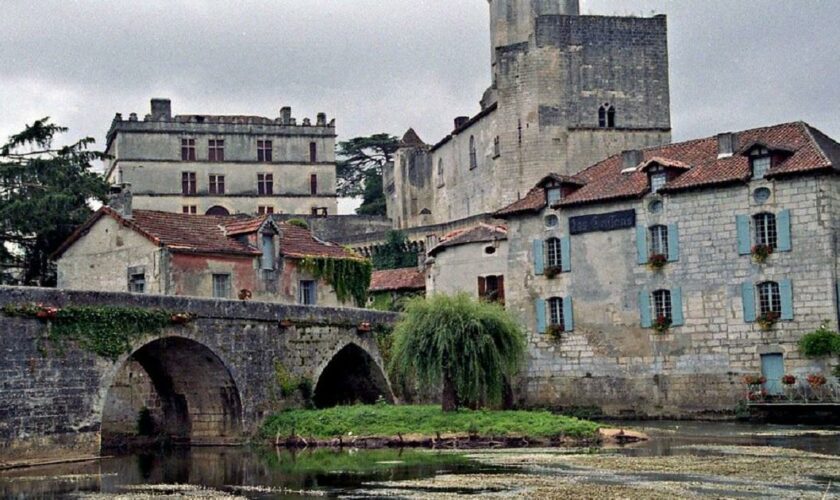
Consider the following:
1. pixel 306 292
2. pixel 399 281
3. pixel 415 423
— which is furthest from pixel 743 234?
pixel 399 281

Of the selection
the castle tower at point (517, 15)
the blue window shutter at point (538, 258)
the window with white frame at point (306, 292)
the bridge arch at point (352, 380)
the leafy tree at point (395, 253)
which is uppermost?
the castle tower at point (517, 15)

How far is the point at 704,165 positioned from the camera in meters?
41.6

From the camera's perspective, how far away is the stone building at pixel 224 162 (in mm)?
75062

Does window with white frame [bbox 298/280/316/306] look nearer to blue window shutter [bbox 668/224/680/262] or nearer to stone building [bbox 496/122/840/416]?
stone building [bbox 496/122/840/416]

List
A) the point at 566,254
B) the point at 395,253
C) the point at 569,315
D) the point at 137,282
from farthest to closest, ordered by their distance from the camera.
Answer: the point at 395,253
the point at 566,254
the point at 569,315
the point at 137,282

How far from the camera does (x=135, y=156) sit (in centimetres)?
7481

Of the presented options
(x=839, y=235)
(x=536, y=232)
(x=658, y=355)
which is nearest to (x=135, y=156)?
(x=536, y=232)

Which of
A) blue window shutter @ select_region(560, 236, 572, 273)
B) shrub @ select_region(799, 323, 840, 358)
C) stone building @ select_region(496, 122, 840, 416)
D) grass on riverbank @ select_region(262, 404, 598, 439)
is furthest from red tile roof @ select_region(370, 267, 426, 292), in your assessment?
shrub @ select_region(799, 323, 840, 358)

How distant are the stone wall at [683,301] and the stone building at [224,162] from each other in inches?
1384

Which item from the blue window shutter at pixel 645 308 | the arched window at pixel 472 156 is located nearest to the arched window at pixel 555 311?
the blue window shutter at pixel 645 308

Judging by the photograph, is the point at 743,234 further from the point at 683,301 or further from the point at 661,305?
the point at 661,305

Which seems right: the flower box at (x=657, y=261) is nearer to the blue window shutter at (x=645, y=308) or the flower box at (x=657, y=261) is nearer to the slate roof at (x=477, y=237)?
the blue window shutter at (x=645, y=308)

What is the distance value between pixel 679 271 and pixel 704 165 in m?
3.63

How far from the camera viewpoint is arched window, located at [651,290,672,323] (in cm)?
4134
